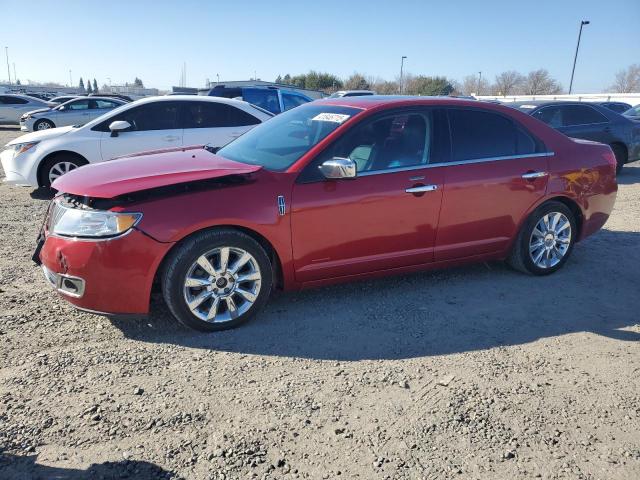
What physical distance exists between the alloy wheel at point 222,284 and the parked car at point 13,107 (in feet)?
77.2

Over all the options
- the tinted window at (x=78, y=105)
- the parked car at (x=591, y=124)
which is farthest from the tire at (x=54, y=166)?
the tinted window at (x=78, y=105)

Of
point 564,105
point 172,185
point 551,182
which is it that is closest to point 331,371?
point 172,185

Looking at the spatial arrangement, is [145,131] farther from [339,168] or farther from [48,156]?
[339,168]

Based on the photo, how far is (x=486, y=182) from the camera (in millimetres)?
4441

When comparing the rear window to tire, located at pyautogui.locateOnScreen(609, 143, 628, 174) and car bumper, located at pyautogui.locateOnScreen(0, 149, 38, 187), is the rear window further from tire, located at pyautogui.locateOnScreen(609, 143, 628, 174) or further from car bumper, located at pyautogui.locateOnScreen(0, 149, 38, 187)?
tire, located at pyautogui.locateOnScreen(609, 143, 628, 174)

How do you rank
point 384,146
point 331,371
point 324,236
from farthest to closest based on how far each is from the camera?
point 384,146, point 324,236, point 331,371

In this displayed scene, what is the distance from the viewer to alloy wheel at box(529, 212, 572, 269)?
16.0 ft

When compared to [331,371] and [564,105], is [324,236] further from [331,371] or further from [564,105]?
[564,105]

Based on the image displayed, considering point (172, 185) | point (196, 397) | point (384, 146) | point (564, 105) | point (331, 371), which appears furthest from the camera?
point (564, 105)

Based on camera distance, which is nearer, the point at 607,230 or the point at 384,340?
the point at 384,340

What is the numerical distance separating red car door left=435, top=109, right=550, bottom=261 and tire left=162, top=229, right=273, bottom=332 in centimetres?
164

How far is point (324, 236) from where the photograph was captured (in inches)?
153

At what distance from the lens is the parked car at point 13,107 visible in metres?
23.3

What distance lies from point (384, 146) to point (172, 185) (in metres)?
1.72
